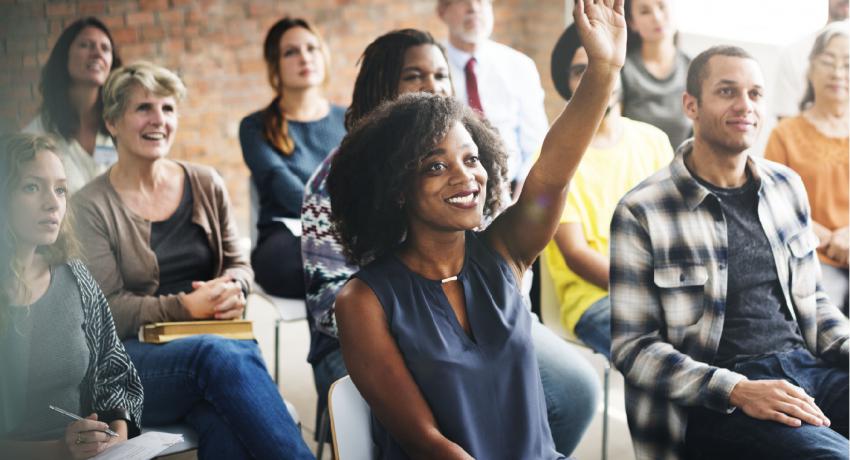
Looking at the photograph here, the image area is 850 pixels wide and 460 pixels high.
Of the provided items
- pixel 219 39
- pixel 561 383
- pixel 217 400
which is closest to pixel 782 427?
pixel 561 383

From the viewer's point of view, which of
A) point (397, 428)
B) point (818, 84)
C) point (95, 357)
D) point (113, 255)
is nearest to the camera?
point (397, 428)

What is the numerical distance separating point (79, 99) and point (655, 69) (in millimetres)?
1325

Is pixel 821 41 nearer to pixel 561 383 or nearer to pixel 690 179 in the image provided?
pixel 690 179

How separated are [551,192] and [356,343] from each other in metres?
0.44

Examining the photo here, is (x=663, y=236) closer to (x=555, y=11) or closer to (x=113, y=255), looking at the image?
(x=555, y=11)

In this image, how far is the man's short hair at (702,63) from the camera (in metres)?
2.04

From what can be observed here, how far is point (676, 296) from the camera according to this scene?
198 cm

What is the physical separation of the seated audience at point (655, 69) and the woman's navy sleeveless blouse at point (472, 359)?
755mm

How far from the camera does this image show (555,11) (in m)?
2.42

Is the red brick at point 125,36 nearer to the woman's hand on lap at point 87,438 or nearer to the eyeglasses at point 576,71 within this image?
the woman's hand on lap at point 87,438

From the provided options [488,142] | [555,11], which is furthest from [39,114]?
[555,11]

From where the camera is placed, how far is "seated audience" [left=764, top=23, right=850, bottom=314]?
2.27 meters

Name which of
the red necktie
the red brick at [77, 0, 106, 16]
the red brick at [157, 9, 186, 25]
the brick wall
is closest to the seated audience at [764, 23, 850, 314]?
the brick wall

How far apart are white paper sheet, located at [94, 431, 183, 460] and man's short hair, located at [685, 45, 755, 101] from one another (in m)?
1.32
